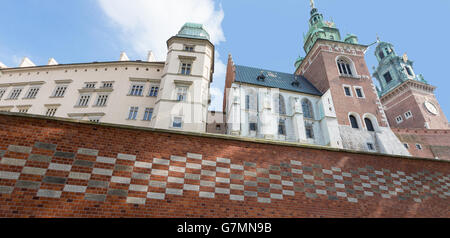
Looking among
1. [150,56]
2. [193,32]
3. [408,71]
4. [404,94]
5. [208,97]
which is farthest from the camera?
[408,71]

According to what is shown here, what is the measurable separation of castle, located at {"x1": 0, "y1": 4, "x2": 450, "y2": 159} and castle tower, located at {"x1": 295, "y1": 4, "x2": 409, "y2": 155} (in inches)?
5.2

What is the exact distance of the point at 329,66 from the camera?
28719 millimetres

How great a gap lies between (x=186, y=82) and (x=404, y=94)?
44.3 m

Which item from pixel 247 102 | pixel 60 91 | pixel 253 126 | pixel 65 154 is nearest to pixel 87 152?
pixel 65 154

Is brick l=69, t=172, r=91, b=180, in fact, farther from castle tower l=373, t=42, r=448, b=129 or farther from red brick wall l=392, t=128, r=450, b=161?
castle tower l=373, t=42, r=448, b=129

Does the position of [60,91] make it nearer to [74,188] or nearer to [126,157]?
[126,157]

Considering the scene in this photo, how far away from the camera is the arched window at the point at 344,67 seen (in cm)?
2941

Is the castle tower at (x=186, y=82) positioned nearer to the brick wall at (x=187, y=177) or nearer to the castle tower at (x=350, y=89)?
the brick wall at (x=187, y=177)

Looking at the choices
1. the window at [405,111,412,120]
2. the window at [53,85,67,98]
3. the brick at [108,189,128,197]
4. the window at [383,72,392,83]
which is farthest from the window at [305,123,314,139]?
the window at [383,72,392,83]

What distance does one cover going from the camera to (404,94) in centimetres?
4016

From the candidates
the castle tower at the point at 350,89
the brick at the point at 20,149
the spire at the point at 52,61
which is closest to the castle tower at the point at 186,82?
the brick at the point at 20,149

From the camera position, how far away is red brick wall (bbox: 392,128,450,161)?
28172mm

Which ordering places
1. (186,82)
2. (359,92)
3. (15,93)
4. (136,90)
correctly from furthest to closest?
(359,92) < (15,93) < (136,90) < (186,82)
